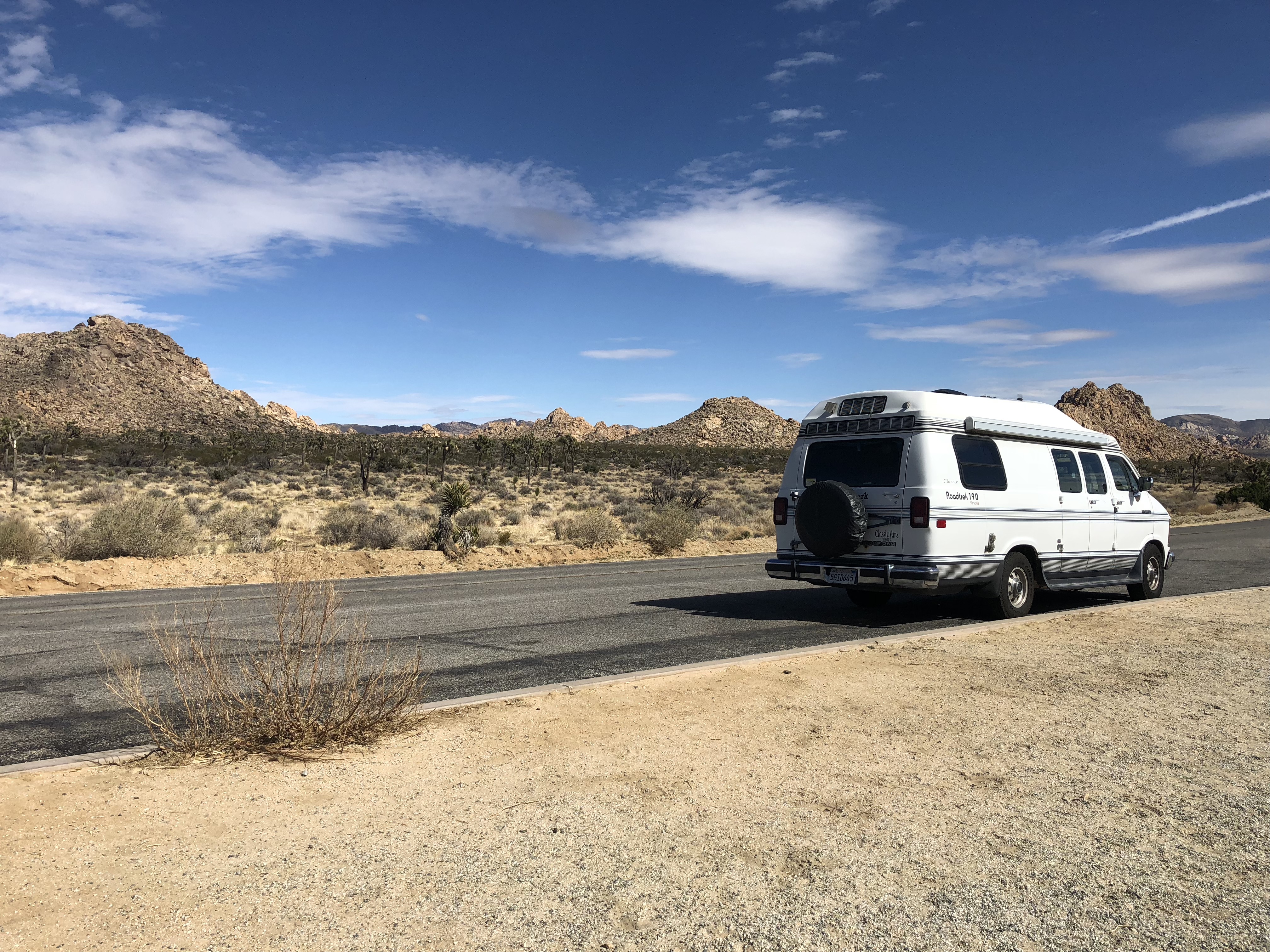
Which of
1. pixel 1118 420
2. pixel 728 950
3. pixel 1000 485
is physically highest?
pixel 1118 420

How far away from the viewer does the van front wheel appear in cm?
1023

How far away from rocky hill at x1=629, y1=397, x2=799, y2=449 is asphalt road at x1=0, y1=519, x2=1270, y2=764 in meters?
94.0

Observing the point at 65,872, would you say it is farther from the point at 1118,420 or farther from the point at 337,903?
the point at 1118,420

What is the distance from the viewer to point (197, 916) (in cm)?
331

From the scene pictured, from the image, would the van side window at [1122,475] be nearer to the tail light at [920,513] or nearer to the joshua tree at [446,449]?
the tail light at [920,513]

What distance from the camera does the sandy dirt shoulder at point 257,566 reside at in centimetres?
1473

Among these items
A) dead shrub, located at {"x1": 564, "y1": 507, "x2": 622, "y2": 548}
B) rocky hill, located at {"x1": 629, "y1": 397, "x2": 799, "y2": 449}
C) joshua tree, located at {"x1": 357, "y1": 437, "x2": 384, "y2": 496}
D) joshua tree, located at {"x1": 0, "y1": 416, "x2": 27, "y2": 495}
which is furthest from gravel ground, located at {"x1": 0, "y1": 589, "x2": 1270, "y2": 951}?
rocky hill, located at {"x1": 629, "y1": 397, "x2": 799, "y2": 449}

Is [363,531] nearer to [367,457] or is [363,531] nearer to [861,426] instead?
[861,426]

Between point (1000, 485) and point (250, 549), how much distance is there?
16.5 meters

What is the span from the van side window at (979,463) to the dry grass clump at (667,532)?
1225 centimetres

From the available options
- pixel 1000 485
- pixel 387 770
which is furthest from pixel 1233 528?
pixel 387 770

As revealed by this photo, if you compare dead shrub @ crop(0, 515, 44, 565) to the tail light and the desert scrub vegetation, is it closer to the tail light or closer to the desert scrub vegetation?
the desert scrub vegetation

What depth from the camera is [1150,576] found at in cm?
1241

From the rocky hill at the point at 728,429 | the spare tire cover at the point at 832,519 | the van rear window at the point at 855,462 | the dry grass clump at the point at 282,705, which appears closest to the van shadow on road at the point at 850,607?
the spare tire cover at the point at 832,519
